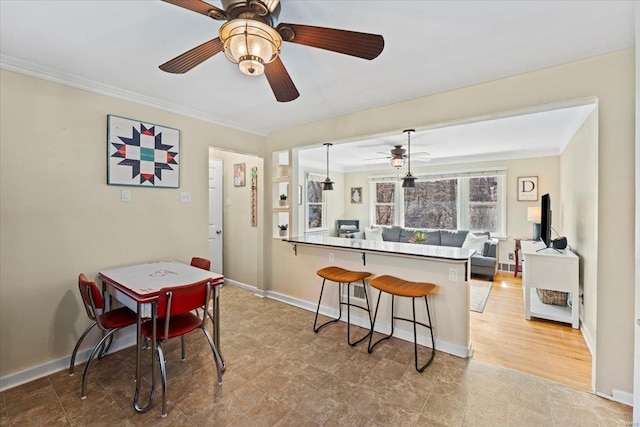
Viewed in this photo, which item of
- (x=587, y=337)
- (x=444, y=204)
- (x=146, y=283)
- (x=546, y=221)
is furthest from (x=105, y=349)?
(x=444, y=204)

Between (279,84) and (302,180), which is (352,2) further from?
(302,180)

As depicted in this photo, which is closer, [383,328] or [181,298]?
[181,298]

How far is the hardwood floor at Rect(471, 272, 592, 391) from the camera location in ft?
7.59

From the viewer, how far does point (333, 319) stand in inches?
132

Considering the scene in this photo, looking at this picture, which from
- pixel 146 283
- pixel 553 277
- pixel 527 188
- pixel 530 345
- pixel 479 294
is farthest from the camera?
pixel 527 188

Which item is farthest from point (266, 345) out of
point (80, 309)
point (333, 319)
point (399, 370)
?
point (80, 309)

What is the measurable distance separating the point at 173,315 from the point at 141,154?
1763mm

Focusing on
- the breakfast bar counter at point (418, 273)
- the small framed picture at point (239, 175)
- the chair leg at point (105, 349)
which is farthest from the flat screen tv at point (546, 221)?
the chair leg at point (105, 349)

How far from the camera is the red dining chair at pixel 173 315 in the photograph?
1.83 meters

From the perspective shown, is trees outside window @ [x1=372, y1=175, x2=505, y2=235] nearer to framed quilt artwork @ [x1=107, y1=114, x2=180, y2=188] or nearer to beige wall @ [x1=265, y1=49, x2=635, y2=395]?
beige wall @ [x1=265, y1=49, x2=635, y2=395]

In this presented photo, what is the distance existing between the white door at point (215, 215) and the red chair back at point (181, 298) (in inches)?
114

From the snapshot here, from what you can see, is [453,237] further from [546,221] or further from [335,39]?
[335,39]

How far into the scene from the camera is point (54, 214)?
232 centimetres

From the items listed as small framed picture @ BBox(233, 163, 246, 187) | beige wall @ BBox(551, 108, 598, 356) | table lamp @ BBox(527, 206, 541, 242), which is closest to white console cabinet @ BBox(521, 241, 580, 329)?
beige wall @ BBox(551, 108, 598, 356)
